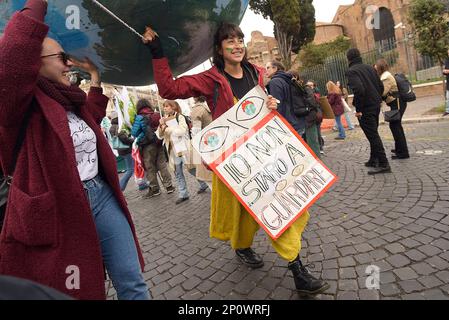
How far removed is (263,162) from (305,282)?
36.0 inches

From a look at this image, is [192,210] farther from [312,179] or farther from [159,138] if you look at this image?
[312,179]

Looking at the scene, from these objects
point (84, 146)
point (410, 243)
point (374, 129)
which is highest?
point (84, 146)

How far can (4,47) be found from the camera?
1417 mm

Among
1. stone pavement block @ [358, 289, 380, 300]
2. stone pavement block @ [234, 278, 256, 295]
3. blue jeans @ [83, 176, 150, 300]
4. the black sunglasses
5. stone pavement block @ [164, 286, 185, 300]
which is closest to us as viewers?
the black sunglasses

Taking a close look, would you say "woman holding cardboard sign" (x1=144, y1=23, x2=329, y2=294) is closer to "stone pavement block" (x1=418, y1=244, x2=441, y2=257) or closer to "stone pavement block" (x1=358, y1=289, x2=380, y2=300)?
"stone pavement block" (x1=358, y1=289, x2=380, y2=300)

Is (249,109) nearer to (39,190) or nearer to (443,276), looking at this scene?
(39,190)

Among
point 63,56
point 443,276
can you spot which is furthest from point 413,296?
point 63,56

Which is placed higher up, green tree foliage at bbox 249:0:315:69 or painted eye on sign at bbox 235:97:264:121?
green tree foliage at bbox 249:0:315:69

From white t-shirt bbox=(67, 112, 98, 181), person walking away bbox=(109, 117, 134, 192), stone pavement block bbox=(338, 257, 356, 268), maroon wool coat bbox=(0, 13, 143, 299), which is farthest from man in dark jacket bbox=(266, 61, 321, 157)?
person walking away bbox=(109, 117, 134, 192)

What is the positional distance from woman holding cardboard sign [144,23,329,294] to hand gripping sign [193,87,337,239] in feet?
0.41

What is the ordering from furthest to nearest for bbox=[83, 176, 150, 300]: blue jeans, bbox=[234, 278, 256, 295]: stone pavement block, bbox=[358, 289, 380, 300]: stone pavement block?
1. bbox=[234, 278, 256, 295]: stone pavement block
2. bbox=[358, 289, 380, 300]: stone pavement block
3. bbox=[83, 176, 150, 300]: blue jeans

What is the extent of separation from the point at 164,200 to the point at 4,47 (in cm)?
508

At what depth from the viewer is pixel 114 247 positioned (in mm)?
1798

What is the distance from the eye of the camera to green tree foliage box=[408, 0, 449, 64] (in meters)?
11.4
